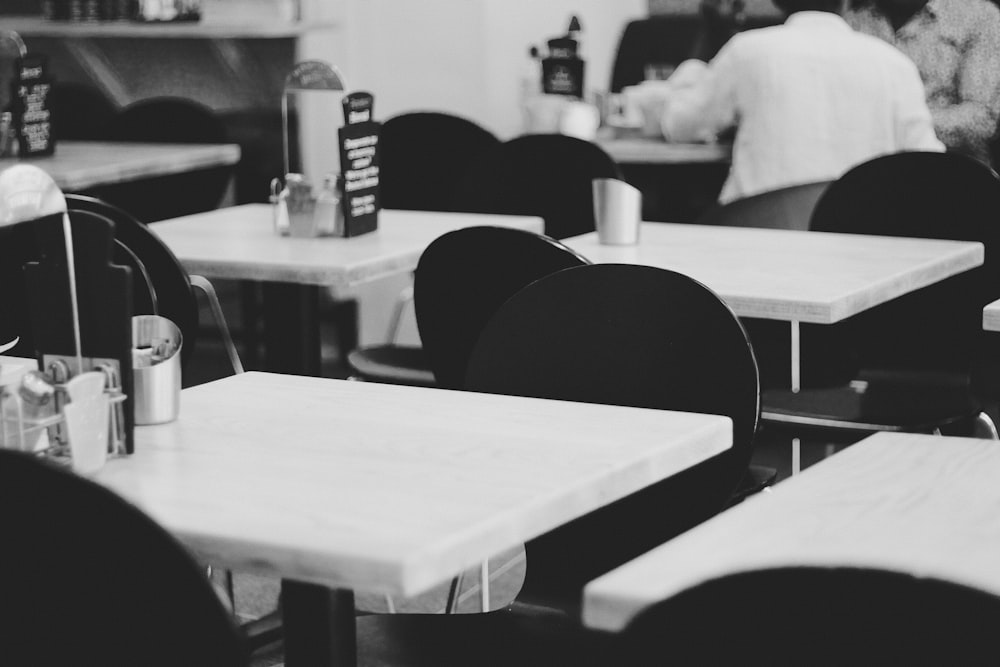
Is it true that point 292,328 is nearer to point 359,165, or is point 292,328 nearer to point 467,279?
point 359,165

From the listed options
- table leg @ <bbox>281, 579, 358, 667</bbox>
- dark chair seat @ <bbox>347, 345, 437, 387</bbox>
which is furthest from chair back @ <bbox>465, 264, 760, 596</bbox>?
dark chair seat @ <bbox>347, 345, 437, 387</bbox>

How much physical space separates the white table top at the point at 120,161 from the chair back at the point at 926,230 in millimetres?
1900

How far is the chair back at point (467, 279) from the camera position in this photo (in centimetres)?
256

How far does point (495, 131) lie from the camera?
539 cm

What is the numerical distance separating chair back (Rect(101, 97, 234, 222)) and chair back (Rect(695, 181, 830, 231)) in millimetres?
1690

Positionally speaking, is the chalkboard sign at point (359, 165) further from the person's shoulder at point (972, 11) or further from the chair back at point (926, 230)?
the person's shoulder at point (972, 11)

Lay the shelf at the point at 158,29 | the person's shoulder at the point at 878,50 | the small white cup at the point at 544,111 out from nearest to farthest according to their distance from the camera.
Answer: the person's shoulder at the point at 878,50 → the small white cup at the point at 544,111 → the shelf at the point at 158,29

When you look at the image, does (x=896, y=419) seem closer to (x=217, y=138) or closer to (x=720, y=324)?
(x=720, y=324)

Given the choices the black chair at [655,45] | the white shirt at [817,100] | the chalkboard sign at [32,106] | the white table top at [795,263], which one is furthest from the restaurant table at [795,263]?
the black chair at [655,45]

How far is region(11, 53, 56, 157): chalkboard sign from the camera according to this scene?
4.32 metres

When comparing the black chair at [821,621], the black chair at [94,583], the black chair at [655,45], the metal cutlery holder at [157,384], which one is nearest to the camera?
the black chair at [821,621]

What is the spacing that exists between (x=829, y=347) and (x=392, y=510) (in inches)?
87.5

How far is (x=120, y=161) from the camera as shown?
4.32 m

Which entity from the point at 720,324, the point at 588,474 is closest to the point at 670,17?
the point at 720,324
